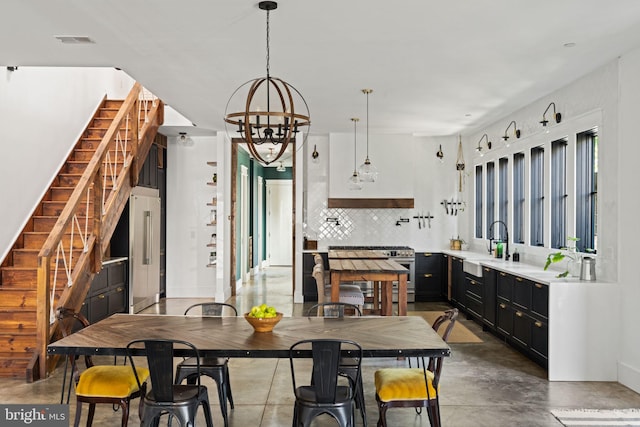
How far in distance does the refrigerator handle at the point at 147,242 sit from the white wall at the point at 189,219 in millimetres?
996

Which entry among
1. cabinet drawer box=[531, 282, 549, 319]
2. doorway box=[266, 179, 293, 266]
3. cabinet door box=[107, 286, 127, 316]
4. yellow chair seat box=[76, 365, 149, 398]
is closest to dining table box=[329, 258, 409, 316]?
cabinet drawer box=[531, 282, 549, 319]

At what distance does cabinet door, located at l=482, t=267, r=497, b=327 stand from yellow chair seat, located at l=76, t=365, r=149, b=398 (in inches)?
182

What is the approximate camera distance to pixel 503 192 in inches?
328

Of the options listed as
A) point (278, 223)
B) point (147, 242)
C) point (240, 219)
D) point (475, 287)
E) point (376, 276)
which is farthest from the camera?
point (278, 223)

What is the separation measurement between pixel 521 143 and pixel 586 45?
2.79m

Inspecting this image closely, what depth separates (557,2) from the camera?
3.73 m

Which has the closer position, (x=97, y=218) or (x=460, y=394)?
(x=460, y=394)

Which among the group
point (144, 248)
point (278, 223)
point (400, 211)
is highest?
point (400, 211)

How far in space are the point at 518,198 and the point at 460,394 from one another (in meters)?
3.90

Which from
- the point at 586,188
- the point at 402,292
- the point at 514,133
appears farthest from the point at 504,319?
the point at 514,133

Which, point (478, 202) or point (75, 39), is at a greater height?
point (75, 39)

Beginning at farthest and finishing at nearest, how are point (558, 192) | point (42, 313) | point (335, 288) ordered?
point (558, 192)
point (335, 288)
point (42, 313)

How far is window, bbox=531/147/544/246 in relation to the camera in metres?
6.98

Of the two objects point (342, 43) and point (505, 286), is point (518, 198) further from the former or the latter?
point (342, 43)
